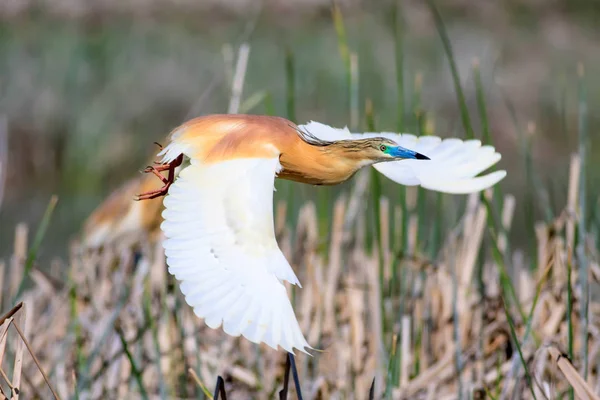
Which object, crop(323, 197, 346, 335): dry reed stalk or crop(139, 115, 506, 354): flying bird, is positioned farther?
crop(323, 197, 346, 335): dry reed stalk

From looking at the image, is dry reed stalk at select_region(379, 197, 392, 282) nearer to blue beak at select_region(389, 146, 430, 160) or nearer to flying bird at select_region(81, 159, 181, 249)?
flying bird at select_region(81, 159, 181, 249)

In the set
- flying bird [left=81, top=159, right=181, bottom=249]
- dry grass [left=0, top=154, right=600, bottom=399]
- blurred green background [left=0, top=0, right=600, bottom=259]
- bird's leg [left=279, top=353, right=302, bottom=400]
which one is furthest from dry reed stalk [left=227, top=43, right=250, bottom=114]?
blurred green background [left=0, top=0, right=600, bottom=259]

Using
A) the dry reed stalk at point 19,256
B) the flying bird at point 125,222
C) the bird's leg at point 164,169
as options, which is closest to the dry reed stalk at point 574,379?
the bird's leg at point 164,169

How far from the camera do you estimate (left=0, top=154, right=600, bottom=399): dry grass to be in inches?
72.4

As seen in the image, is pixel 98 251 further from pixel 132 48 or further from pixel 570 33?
pixel 570 33

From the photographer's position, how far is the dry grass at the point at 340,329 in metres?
1.84

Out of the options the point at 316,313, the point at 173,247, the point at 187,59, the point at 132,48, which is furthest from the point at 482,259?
the point at 187,59

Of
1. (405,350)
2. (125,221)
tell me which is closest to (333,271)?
(405,350)

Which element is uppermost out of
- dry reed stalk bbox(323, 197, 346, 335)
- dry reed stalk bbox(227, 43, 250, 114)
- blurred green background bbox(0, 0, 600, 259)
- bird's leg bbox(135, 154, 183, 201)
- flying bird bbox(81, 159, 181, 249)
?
blurred green background bbox(0, 0, 600, 259)

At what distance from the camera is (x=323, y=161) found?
1.05 m

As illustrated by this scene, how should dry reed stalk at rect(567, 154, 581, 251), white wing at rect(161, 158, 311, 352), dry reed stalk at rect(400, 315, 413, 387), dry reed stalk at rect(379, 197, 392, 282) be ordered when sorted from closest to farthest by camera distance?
white wing at rect(161, 158, 311, 352) → dry reed stalk at rect(400, 315, 413, 387) → dry reed stalk at rect(567, 154, 581, 251) → dry reed stalk at rect(379, 197, 392, 282)

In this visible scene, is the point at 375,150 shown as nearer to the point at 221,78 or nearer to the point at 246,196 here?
the point at 246,196

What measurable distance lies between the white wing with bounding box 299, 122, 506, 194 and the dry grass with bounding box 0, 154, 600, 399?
0.59 meters

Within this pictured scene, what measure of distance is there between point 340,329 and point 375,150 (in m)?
1.10
